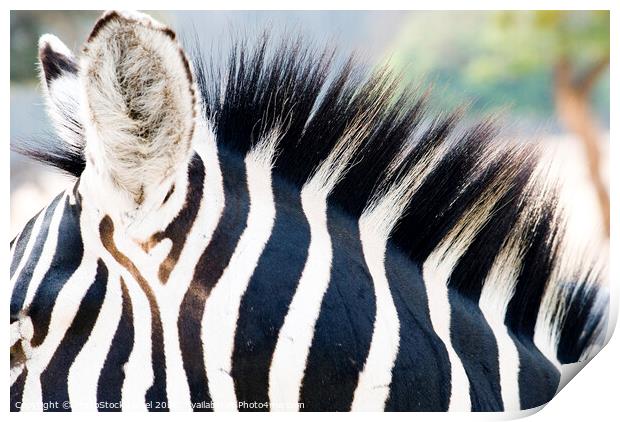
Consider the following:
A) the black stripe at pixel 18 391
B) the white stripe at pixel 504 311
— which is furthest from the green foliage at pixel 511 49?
the black stripe at pixel 18 391

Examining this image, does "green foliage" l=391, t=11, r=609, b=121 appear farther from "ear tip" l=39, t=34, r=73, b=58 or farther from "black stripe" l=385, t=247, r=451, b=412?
"ear tip" l=39, t=34, r=73, b=58

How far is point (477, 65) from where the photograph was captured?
1413mm

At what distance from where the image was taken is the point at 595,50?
1.37m

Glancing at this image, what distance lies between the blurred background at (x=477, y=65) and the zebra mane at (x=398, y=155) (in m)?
0.08

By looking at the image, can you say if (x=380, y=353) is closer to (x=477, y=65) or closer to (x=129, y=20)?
(x=129, y=20)

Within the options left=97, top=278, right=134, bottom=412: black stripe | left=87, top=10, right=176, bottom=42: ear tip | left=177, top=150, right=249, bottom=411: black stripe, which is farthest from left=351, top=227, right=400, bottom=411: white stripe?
left=87, top=10, right=176, bottom=42: ear tip

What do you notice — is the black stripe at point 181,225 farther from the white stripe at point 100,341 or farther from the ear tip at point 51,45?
the ear tip at point 51,45

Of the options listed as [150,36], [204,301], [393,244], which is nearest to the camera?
[150,36]

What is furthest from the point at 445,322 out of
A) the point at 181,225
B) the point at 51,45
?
the point at 51,45

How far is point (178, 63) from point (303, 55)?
0.30m

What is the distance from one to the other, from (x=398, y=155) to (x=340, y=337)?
0.30 metres

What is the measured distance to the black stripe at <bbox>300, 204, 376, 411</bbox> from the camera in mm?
948
